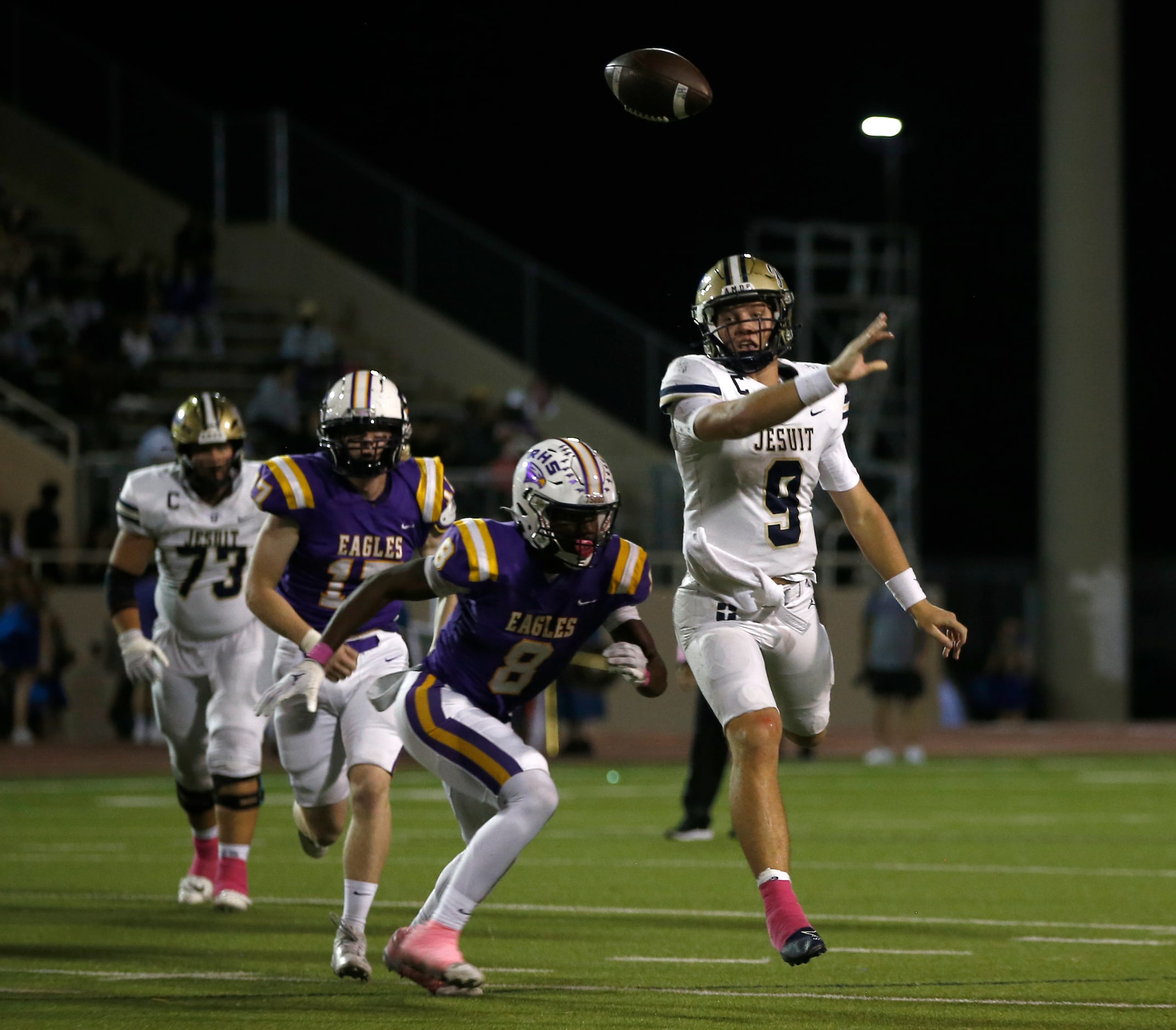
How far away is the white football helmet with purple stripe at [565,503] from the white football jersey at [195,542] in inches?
108

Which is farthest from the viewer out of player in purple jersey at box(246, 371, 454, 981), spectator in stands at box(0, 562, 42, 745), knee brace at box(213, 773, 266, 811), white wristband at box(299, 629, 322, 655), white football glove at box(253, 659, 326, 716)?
spectator in stands at box(0, 562, 42, 745)

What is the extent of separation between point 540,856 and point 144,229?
15275 millimetres

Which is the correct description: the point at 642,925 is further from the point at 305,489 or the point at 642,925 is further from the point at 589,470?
the point at 589,470

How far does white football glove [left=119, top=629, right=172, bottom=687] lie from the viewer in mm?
8273

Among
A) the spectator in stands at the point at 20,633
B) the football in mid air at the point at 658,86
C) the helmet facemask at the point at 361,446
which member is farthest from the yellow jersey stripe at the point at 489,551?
the spectator in stands at the point at 20,633

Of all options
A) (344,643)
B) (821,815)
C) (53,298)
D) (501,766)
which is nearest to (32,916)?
(344,643)

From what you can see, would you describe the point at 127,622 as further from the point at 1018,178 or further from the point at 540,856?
the point at 1018,178

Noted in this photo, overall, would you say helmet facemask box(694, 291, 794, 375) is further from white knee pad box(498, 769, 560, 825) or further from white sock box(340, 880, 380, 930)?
white sock box(340, 880, 380, 930)

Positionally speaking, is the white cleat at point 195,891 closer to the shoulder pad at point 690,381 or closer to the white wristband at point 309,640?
the white wristband at point 309,640

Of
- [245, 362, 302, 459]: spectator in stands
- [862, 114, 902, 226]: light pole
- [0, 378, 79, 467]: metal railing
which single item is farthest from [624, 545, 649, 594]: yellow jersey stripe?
[862, 114, 902, 226]: light pole

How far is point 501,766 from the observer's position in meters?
6.01

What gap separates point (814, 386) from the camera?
19.2 feet

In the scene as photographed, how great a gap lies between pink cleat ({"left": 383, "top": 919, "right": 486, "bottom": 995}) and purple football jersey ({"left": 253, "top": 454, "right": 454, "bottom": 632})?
1.55 metres

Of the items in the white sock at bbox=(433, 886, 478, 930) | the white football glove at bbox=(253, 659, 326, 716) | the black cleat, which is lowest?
the black cleat
